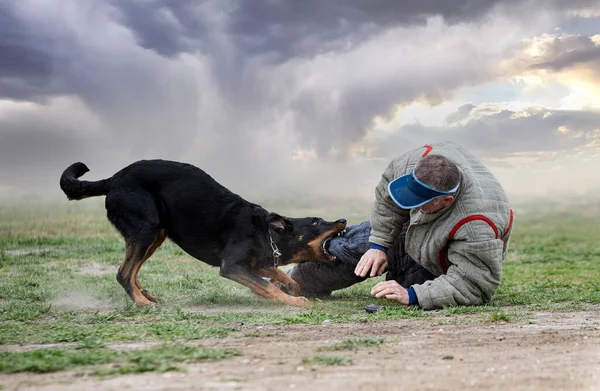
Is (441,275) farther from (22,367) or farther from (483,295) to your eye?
(22,367)

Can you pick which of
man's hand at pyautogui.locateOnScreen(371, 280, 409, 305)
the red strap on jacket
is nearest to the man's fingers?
man's hand at pyautogui.locateOnScreen(371, 280, 409, 305)

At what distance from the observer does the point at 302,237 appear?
874 cm

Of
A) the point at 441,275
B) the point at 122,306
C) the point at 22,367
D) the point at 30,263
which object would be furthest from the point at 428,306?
the point at 30,263

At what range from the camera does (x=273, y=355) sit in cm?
474

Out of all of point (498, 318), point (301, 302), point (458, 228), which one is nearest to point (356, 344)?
point (498, 318)

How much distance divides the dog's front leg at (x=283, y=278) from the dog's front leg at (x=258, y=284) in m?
0.32

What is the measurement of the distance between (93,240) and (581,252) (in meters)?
11.4

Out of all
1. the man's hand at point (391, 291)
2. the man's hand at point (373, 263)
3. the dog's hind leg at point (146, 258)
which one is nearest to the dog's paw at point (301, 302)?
the man's hand at point (373, 263)

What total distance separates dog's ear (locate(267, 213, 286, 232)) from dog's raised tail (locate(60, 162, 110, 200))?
1942 millimetres

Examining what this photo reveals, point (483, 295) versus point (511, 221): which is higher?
point (511, 221)

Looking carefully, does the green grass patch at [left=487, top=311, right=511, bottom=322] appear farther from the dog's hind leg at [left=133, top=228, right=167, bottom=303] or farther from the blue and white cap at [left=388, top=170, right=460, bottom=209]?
the dog's hind leg at [left=133, top=228, right=167, bottom=303]

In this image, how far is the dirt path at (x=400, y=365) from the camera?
3961 mm

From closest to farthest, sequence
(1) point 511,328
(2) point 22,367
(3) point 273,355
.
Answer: (2) point 22,367, (3) point 273,355, (1) point 511,328

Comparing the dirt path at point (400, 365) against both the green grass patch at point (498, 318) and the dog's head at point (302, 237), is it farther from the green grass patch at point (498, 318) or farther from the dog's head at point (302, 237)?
the dog's head at point (302, 237)
